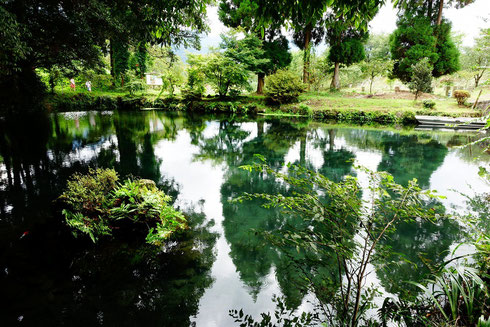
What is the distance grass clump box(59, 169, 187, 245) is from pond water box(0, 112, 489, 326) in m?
0.21

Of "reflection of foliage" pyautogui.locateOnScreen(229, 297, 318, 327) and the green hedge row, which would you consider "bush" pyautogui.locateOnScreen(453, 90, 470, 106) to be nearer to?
the green hedge row

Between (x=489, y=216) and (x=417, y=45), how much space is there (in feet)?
69.3

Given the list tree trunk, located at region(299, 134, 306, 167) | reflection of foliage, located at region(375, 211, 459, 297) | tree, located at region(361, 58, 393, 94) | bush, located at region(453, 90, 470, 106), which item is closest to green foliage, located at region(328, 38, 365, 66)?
tree, located at region(361, 58, 393, 94)

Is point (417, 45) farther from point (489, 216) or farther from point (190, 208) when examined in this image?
point (190, 208)

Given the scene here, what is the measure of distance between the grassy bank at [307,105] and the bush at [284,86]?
2.44 ft

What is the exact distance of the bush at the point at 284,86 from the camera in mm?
20188

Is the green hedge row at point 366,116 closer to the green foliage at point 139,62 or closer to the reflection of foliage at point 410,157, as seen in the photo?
the reflection of foliage at point 410,157

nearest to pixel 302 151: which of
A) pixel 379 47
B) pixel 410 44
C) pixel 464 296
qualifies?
pixel 464 296

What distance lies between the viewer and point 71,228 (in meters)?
3.63

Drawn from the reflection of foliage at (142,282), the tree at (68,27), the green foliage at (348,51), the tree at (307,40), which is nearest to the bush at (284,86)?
the tree at (307,40)

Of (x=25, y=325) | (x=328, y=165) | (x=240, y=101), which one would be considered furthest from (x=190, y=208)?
(x=240, y=101)

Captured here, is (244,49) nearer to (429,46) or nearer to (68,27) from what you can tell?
(68,27)

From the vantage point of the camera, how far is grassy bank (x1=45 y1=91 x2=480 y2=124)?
1714 centimetres

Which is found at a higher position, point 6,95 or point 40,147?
point 6,95
